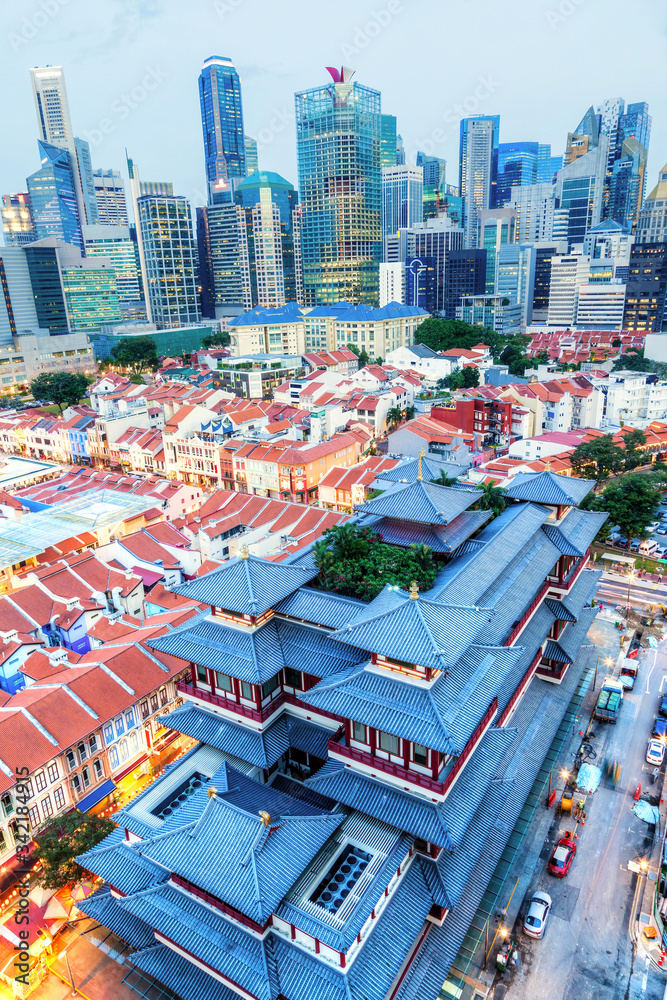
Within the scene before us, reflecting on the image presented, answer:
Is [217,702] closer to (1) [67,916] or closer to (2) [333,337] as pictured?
(1) [67,916]

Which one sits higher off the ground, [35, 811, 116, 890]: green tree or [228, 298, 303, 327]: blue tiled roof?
[228, 298, 303, 327]: blue tiled roof

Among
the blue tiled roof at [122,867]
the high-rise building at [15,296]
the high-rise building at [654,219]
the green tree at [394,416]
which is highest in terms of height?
the high-rise building at [654,219]

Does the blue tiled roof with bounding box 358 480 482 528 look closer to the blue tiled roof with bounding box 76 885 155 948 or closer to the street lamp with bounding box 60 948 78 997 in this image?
the blue tiled roof with bounding box 76 885 155 948

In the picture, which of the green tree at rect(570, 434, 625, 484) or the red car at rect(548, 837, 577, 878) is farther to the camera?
the green tree at rect(570, 434, 625, 484)

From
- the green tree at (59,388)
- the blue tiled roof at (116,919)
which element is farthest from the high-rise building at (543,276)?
the blue tiled roof at (116,919)

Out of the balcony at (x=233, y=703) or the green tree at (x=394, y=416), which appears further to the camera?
the green tree at (x=394, y=416)

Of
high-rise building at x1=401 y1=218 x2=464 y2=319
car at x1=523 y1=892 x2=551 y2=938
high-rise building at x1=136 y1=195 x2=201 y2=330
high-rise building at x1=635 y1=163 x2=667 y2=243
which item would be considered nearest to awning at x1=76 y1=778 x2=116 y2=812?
car at x1=523 y1=892 x2=551 y2=938

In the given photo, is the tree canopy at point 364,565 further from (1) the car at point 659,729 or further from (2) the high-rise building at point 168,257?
(2) the high-rise building at point 168,257
